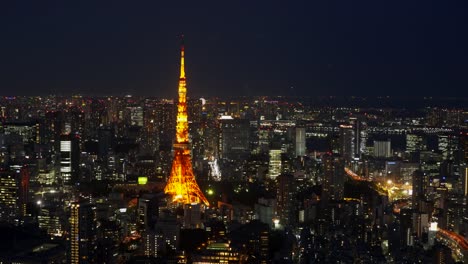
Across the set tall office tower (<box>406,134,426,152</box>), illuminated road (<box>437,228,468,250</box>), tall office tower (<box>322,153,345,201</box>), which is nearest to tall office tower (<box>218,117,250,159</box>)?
tall office tower (<box>322,153,345,201</box>)

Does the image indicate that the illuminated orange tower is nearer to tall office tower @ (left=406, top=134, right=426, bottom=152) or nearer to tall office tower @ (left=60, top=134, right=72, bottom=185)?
tall office tower @ (left=60, top=134, right=72, bottom=185)

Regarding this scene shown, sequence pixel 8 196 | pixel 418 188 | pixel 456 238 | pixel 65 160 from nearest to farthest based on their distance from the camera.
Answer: pixel 456 238 → pixel 8 196 → pixel 418 188 → pixel 65 160

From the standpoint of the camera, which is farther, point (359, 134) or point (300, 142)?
point (300, 142)

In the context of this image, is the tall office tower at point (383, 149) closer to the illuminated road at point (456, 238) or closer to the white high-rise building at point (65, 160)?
the illuminated road at point (456, 238)

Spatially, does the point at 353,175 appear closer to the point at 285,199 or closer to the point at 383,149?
the point at 383,149

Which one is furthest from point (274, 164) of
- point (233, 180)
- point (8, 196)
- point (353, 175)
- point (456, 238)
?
point (8, 196)

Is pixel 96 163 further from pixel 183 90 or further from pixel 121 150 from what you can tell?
pixel 183 90
